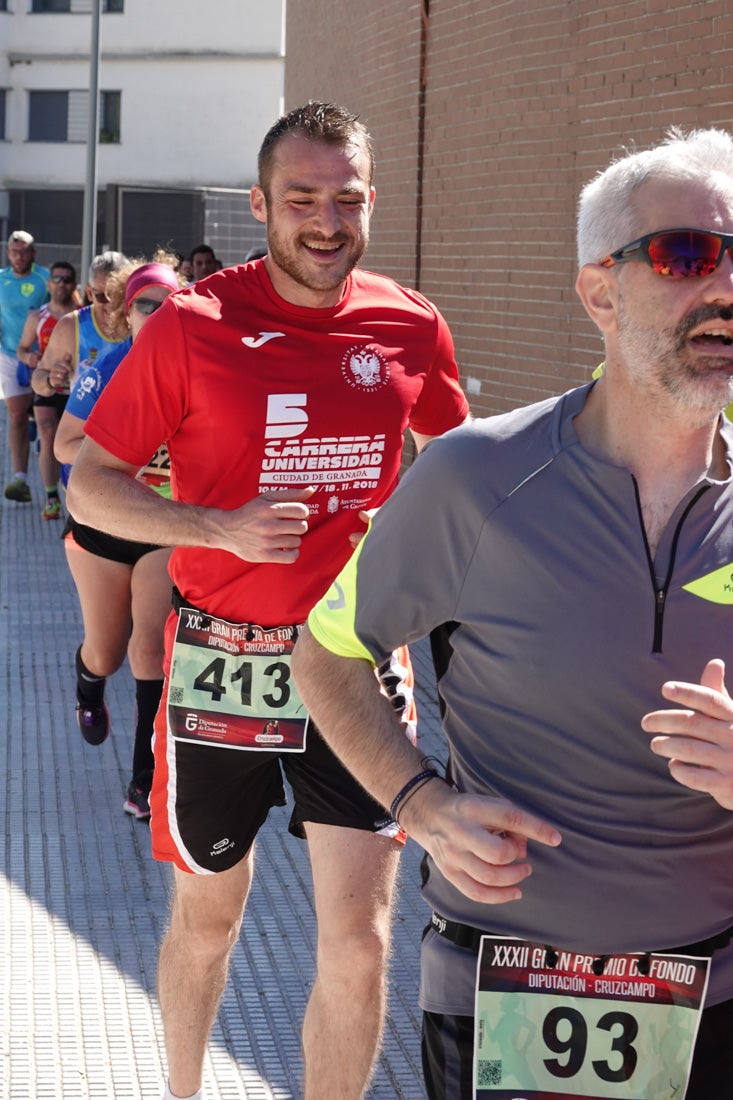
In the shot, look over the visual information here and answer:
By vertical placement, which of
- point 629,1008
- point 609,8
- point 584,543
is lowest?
point 629,1008

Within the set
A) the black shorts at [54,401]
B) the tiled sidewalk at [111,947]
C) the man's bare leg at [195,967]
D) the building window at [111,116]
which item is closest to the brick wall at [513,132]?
the black shorts at [54,401]

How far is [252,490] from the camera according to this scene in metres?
3.63

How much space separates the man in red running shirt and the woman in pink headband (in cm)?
211

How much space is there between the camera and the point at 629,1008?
2.25 metres

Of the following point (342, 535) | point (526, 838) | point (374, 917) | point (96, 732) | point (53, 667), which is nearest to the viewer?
point (526, 838)

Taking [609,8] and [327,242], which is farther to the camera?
[609,8]

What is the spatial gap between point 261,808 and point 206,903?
24cm

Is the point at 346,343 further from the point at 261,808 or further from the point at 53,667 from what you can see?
the point at 53,667

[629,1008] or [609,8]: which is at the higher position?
[609,8]

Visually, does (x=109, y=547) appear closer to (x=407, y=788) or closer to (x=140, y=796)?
(x=140, y=796)

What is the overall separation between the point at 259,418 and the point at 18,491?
35.6 feet

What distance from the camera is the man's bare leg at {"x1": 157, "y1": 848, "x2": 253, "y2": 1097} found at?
3.70m

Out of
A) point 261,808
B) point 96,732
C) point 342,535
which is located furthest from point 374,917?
point 96,732

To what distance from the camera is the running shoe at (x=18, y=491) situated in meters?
14.1
